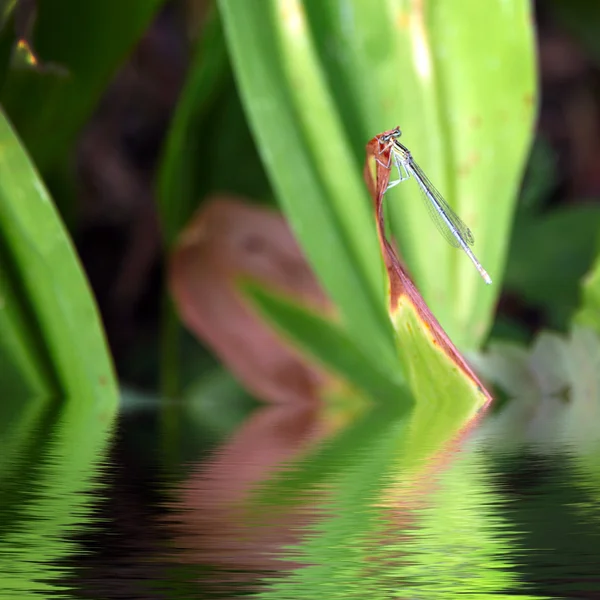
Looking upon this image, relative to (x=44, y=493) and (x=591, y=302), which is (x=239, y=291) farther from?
(x=44, y=493)

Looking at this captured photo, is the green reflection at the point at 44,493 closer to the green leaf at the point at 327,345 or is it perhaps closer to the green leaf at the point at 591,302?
the green leaf at the point at 327,345

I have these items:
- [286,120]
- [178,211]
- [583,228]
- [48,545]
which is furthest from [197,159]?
[48,545]

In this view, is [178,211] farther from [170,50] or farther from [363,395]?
[170,50]

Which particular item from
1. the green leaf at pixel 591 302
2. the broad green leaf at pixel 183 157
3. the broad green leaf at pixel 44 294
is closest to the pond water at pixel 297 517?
the broad green leaf at pixel 44 294

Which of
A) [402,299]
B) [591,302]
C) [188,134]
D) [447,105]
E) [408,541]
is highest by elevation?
[188,134]

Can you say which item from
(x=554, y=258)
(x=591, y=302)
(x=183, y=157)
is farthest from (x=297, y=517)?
(x=554, y=258)
